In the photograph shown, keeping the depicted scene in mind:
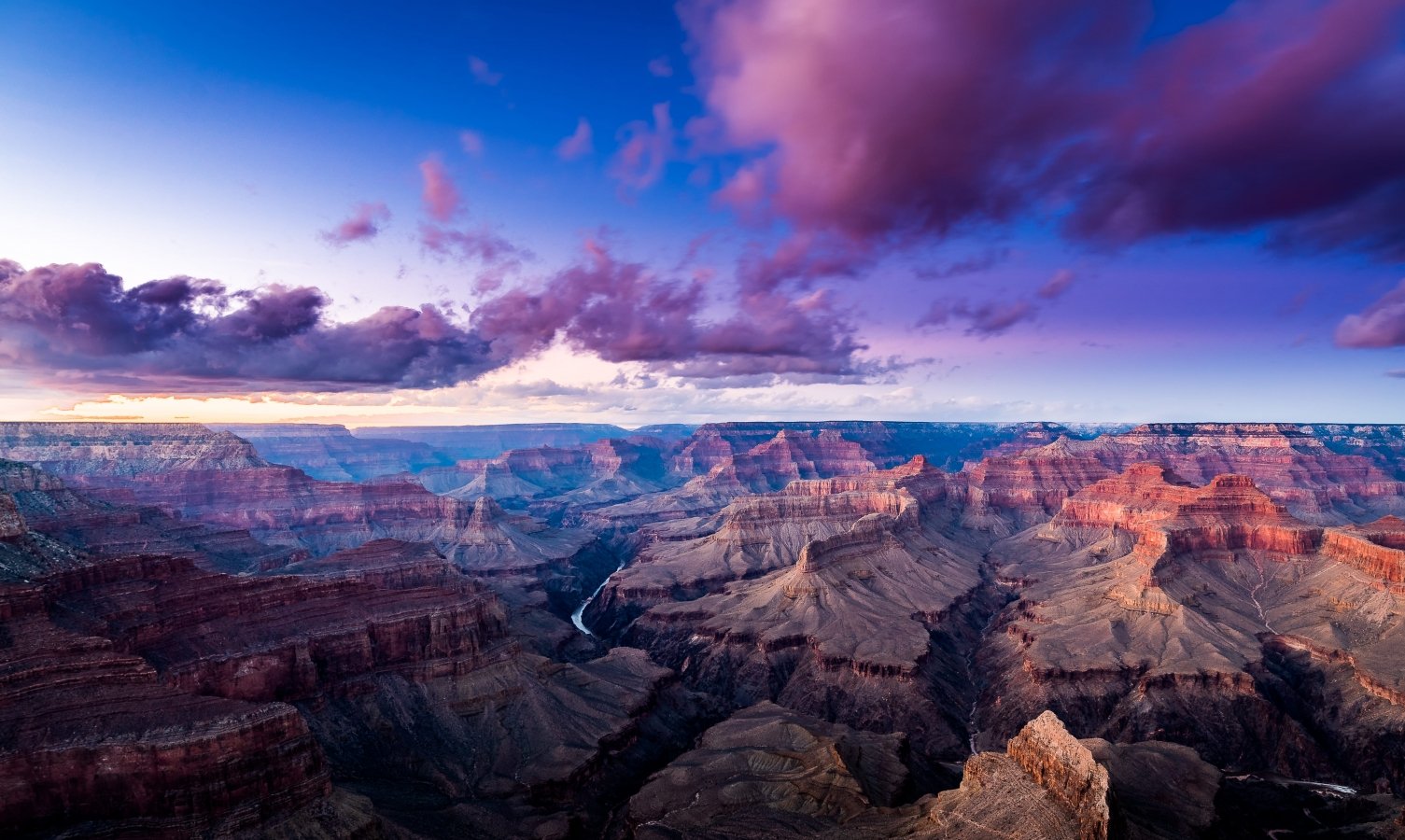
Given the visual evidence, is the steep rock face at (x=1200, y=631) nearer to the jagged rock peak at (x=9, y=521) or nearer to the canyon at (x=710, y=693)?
the canyon at (x=710, y=693)

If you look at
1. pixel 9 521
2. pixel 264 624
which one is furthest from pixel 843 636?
pixel 9 521

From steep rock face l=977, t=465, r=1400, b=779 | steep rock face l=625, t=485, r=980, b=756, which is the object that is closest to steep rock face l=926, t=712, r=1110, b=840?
steep rock face l=625, t=485, r=980, b=756

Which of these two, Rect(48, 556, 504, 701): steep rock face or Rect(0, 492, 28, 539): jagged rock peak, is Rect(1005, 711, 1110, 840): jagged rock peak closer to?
Rect(48, 556, 504, 701): steep rock face

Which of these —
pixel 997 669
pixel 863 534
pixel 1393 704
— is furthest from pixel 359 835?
pixel 863 534

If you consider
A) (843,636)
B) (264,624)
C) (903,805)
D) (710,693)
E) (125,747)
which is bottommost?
(710,693)

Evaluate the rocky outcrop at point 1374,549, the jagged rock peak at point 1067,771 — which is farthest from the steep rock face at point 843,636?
the rocky outcrop at point 1374,549

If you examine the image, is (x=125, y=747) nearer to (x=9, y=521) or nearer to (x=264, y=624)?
(x=264, y=624)

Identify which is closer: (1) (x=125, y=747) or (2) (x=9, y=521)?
(1) (x=125, y=747)

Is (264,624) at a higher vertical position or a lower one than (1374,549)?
lower

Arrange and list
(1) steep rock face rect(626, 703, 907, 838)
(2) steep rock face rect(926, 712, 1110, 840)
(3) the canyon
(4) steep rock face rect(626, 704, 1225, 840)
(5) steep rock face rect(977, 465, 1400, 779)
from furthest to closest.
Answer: (5) steep rock face rect(977, 465, 1400, 779) → (1) steep rock face rect(626, 703, 907, 838) → (3) the canyon → (4) steep rock face rect(626, 704, 1225, 840) → (2) steep rock face rect(926, 712, 1110, 840)
